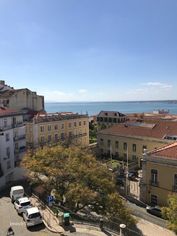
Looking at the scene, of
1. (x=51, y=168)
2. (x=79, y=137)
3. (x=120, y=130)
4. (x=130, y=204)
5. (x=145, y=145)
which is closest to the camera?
(x=51, y=168)

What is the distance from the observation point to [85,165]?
3156 centimetres

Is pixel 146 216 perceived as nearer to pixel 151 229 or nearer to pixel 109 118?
pixel 151 229

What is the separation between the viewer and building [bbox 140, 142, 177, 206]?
37.2m

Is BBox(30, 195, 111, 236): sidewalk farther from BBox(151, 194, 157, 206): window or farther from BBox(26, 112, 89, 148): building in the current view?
BBox(26, 112, 89, 148): building

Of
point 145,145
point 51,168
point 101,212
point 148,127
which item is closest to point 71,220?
point 101,212

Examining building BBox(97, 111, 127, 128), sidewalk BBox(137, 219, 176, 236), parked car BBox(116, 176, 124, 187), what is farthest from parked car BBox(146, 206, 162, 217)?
building BBox(97, 111, 127, 128)

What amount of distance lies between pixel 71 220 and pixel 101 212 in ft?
13.1

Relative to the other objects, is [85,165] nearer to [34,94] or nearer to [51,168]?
[51,168]

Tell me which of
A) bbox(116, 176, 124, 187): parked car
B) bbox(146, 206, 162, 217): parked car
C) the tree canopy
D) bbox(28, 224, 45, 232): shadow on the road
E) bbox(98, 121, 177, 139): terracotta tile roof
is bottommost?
bbox(146, 206, 162, 217): parked car

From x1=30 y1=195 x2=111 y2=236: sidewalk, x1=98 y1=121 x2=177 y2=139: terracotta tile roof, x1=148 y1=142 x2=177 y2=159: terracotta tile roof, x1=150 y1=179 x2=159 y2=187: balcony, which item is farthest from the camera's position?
x1=98 y1=121 x2=177 y2=139: terracotta tile roof

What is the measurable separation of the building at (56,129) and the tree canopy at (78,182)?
1147 inches

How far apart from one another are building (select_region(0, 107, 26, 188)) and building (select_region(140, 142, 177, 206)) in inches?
785

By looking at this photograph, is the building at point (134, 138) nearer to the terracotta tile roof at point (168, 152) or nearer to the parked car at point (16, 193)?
the terracotta tile roof at point (168, 152)

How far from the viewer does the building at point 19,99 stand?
226 feet
